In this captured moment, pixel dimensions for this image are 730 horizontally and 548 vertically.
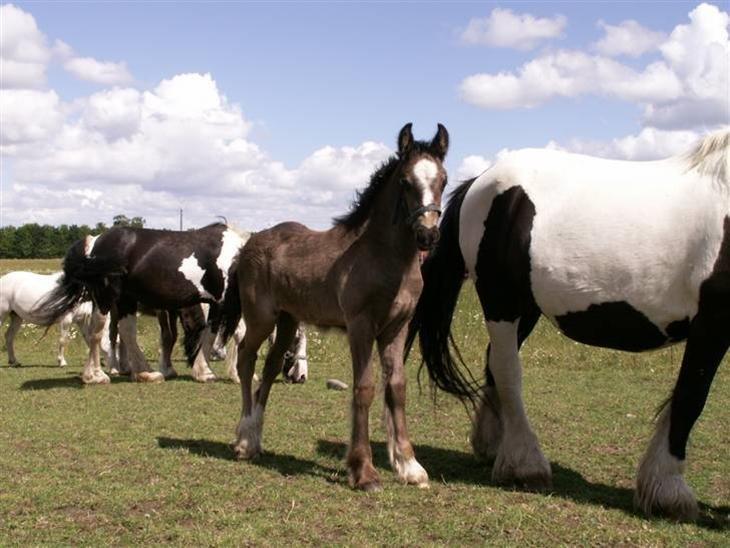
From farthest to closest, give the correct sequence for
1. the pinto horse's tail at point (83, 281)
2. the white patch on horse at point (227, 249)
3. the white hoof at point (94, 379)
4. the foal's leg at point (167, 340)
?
the foal's leg at point (167, 340)
the white patch on horse at point (227, 249)
the pinto horse's tail at point (83, 281)
the white hoof at point (94, 379)

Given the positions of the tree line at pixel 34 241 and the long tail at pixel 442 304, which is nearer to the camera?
the long tail at pixel 442 304

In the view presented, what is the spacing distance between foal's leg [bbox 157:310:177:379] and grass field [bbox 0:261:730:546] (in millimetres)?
862

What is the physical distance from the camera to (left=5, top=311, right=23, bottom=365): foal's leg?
50.4 feet

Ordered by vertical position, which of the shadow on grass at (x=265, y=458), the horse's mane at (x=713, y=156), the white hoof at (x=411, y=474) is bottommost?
the shadow on grass at (x=265, y=458)

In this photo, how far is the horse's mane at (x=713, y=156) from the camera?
5551 mm

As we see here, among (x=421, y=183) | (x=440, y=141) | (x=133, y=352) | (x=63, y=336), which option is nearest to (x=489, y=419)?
(x=421, y=183)

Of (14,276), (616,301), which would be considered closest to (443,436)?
(616,301)

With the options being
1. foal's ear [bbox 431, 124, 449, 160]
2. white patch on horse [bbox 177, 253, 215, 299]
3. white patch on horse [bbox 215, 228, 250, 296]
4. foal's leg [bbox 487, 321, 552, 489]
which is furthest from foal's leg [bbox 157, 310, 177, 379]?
foal's ear [bbox 431, 124, 449, 160]

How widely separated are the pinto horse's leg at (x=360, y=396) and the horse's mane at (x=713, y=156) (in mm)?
2725

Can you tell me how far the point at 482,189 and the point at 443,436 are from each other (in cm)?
314

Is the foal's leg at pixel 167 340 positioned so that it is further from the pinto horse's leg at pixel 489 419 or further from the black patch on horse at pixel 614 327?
the black patch on horse at pixel 614 327

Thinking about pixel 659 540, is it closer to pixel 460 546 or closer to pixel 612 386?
pixel 460 546

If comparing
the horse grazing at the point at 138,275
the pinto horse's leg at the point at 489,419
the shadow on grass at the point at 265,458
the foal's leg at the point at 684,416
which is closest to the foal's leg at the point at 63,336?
the horse grazing at the point at 138,275

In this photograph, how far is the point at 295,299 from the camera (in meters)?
7.02
